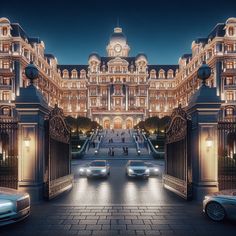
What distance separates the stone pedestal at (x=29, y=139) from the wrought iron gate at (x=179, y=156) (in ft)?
19.2

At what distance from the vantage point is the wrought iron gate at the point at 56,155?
477 inches

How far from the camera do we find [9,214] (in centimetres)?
838

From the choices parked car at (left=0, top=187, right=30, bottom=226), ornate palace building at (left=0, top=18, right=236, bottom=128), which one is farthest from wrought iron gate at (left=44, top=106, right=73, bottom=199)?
ornate palace building at (left=0, top=18, right=236, bottom=128)

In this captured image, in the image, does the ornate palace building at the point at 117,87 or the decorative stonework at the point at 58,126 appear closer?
the decorative stonework at the point at 58,126

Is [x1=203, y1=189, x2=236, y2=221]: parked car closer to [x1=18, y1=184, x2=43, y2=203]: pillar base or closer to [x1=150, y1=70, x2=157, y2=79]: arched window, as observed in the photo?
[x1=18, y1=184, x2=43, y2=203]: pillar base

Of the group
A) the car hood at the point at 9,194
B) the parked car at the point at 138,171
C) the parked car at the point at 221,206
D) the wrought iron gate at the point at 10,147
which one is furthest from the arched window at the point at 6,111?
the parked car at the point at 221,206

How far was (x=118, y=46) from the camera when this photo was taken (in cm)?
10362

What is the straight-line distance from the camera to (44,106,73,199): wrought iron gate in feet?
39.8

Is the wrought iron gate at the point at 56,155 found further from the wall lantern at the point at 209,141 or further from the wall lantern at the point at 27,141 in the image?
the wall lantern at the point at 209,141

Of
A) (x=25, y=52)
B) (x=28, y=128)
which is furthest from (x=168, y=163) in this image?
(x=25, y=52)

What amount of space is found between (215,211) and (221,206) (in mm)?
271

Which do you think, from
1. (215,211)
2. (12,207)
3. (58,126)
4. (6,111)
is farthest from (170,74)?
(12,207)

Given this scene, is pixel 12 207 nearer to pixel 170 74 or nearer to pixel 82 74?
pixel 82 74

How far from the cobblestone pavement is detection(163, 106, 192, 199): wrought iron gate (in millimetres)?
1316
